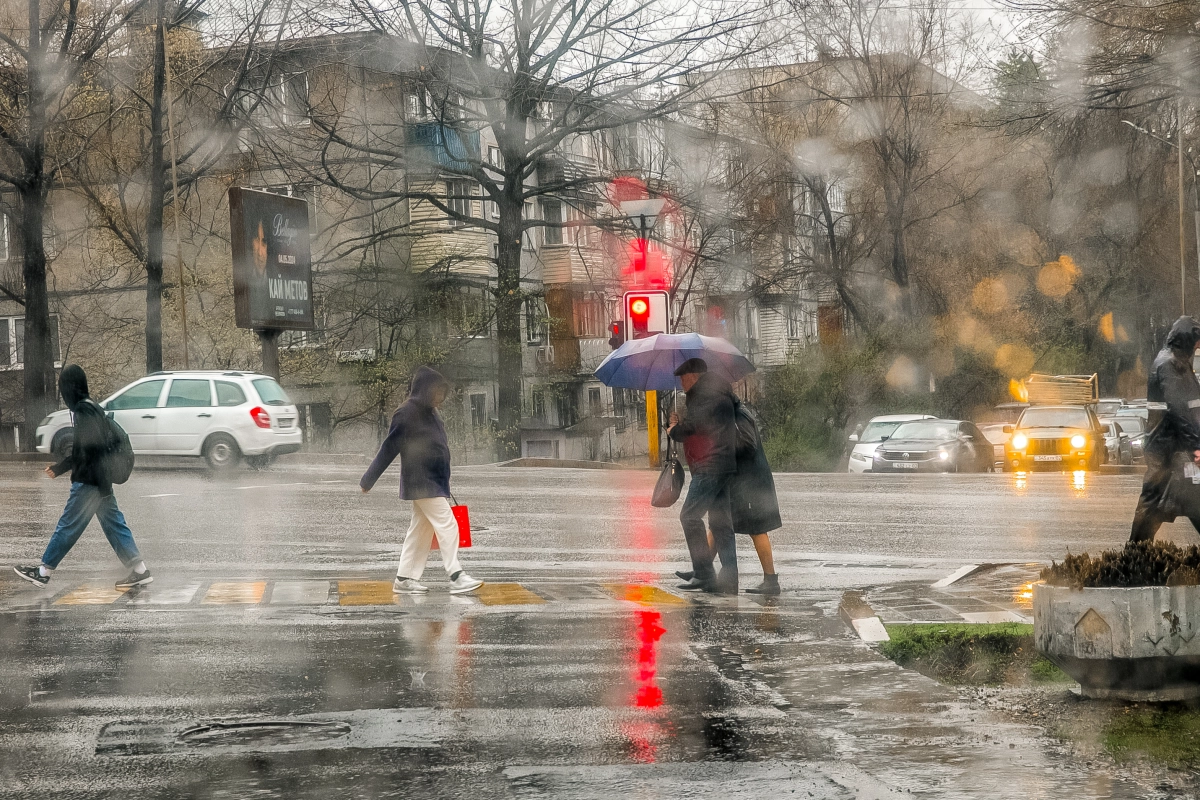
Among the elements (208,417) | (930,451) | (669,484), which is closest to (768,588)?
(669,484)

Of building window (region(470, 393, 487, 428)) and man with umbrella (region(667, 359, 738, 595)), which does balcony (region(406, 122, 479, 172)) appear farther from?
man with umbrella (region(667, 359, 738, 595))

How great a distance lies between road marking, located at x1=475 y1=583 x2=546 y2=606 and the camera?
1053cm

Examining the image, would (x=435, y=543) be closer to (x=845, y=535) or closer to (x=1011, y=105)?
(x=845, y=535)

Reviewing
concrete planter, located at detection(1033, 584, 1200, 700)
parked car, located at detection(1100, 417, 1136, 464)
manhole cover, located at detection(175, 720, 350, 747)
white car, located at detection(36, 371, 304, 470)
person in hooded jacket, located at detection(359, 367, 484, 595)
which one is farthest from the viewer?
parked car, located at detection(1100, 417, 1136, 464)

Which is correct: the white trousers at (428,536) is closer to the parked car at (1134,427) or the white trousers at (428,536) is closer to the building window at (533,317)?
the building window at (533,317)

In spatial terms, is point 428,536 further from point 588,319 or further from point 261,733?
point 588,319

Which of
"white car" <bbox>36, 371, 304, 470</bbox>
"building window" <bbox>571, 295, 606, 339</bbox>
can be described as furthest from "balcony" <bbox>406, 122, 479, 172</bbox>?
"building window" <bbox>571, 295, 606, 339</bbox>

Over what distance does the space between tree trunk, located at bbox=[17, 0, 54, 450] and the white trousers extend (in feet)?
75.3

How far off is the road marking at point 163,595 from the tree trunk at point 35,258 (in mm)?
22221

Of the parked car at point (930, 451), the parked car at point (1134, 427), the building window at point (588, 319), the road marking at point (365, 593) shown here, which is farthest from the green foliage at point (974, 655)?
the building window at point (588, 319)

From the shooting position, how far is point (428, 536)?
37.5 feet

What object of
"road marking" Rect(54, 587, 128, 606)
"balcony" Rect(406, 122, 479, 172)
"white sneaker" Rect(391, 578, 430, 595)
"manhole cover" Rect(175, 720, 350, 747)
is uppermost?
"balcony" Rect(406, 122, 479, 172)

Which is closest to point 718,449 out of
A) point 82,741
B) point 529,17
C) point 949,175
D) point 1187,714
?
point 1187,714

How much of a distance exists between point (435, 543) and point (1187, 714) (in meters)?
6.41
